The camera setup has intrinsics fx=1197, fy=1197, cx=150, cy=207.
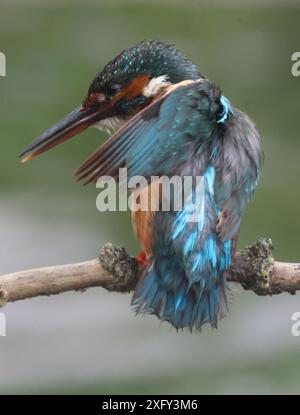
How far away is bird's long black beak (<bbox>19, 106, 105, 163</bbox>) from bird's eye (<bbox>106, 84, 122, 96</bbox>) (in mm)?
53

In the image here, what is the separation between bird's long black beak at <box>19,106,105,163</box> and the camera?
2.37 meters

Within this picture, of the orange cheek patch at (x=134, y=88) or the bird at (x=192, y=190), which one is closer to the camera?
the bird at (x=192, y=190)

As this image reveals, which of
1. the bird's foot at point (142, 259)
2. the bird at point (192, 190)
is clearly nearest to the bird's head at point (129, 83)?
the bird at point (192, 190)

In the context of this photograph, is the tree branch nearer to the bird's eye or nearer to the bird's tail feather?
the bird's tail feather

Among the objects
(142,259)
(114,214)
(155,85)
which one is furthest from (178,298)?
(114,214)

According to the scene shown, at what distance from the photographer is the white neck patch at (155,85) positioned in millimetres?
2291

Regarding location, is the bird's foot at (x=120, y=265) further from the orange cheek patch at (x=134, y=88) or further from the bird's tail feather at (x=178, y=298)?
the orange cheek patch at (x=134, y=88)

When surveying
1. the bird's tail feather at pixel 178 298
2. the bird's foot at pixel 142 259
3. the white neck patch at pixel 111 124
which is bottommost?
the bird's tail feather at pixel 178 298

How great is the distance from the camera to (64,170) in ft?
A: 14.8

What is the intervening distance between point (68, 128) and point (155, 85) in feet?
0.71

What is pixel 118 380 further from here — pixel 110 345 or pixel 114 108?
pixel 114 108

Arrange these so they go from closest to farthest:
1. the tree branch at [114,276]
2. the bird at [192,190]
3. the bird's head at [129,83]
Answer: the tree branch at [114,276] < the bird at [192,190] < the bird's head at [129,83]

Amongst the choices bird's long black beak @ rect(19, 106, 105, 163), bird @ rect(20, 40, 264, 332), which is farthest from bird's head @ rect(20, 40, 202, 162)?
bird @ rect(20, 40, 264, 332)
